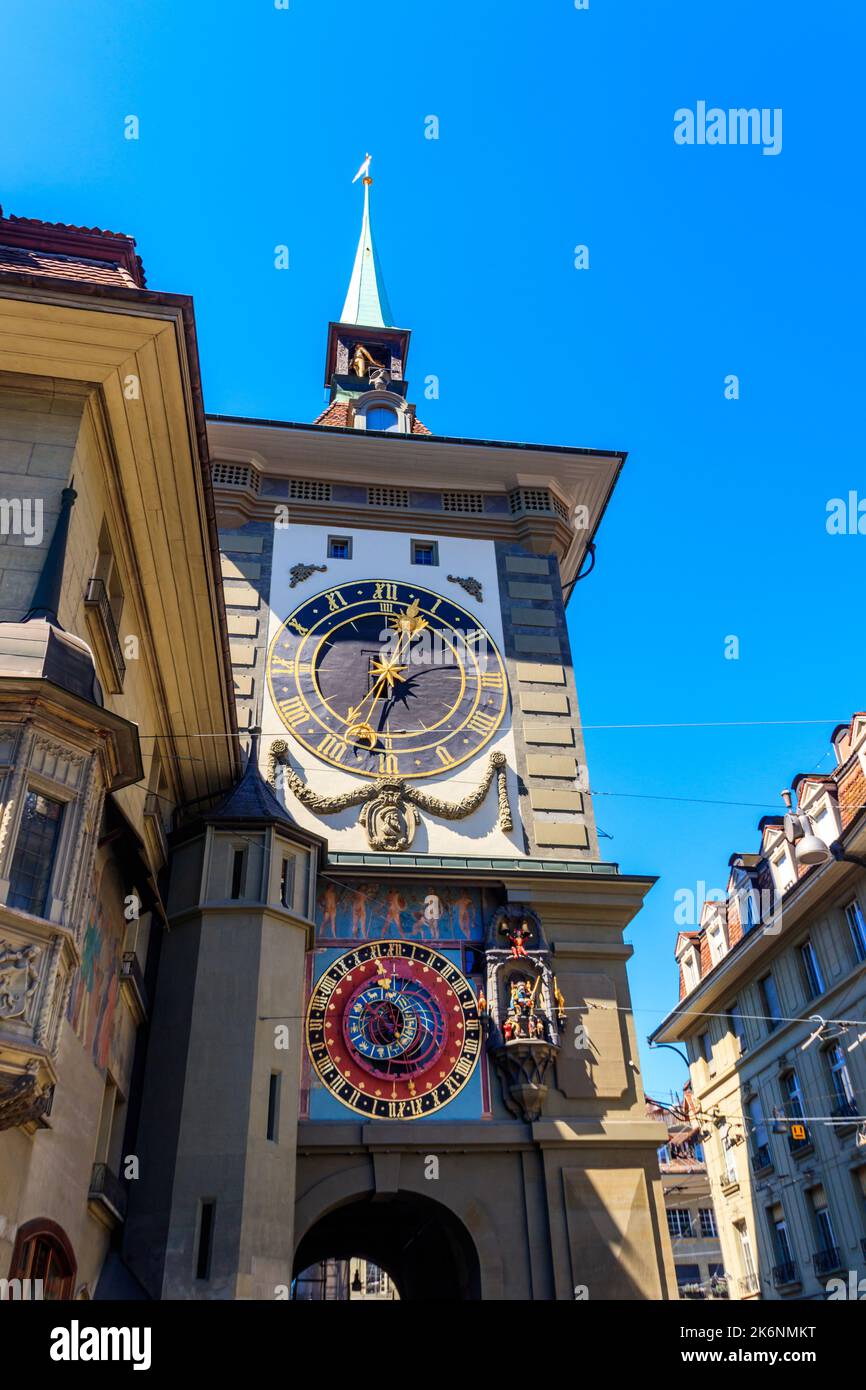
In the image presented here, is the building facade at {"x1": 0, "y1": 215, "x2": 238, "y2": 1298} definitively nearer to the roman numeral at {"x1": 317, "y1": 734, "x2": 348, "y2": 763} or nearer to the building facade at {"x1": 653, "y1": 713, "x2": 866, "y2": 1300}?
the roman numeral at {"x1": 317, "y1": 734, "x2": 348, "y2": 763}

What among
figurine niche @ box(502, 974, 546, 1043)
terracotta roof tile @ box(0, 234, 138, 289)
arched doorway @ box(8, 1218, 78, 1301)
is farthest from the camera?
figurine niche @ box(502, 974, 546, 1043)

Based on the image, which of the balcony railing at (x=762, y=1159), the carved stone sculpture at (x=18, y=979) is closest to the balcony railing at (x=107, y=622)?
the carved stone sculpture at (x=18, y=979)

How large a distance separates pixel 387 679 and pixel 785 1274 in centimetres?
2149

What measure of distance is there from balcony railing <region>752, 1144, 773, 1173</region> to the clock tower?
1441 centimetres

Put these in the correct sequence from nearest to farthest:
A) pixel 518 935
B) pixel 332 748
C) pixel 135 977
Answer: pixel 135 977 → pixel 518 935 → pixel 332 748

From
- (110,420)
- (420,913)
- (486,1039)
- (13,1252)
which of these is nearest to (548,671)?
(420,913)

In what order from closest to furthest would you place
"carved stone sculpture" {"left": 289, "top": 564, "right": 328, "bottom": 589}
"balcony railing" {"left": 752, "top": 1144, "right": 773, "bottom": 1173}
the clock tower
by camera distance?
the clock tower, "carved stone sculpture" {"left": 289, "top": 564, "right": 328, "bottom": 589}, "balcony railing" {"left": 752, "top": 1144, "right": 773, "bottom": 1173}

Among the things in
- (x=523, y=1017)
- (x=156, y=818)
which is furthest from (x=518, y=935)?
(x=156, y=818)

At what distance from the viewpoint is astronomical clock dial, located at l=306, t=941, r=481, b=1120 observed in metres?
16.6

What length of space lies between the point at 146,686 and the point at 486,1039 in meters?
7.62

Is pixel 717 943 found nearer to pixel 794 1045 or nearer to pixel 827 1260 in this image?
pixel 794 1045

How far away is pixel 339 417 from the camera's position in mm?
28406

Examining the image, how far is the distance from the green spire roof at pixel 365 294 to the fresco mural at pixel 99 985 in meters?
23.5

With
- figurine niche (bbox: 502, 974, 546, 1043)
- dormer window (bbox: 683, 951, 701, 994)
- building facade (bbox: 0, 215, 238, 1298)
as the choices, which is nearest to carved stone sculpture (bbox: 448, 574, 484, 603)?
building facade (bbox: 0, 215, 238, 1298)
